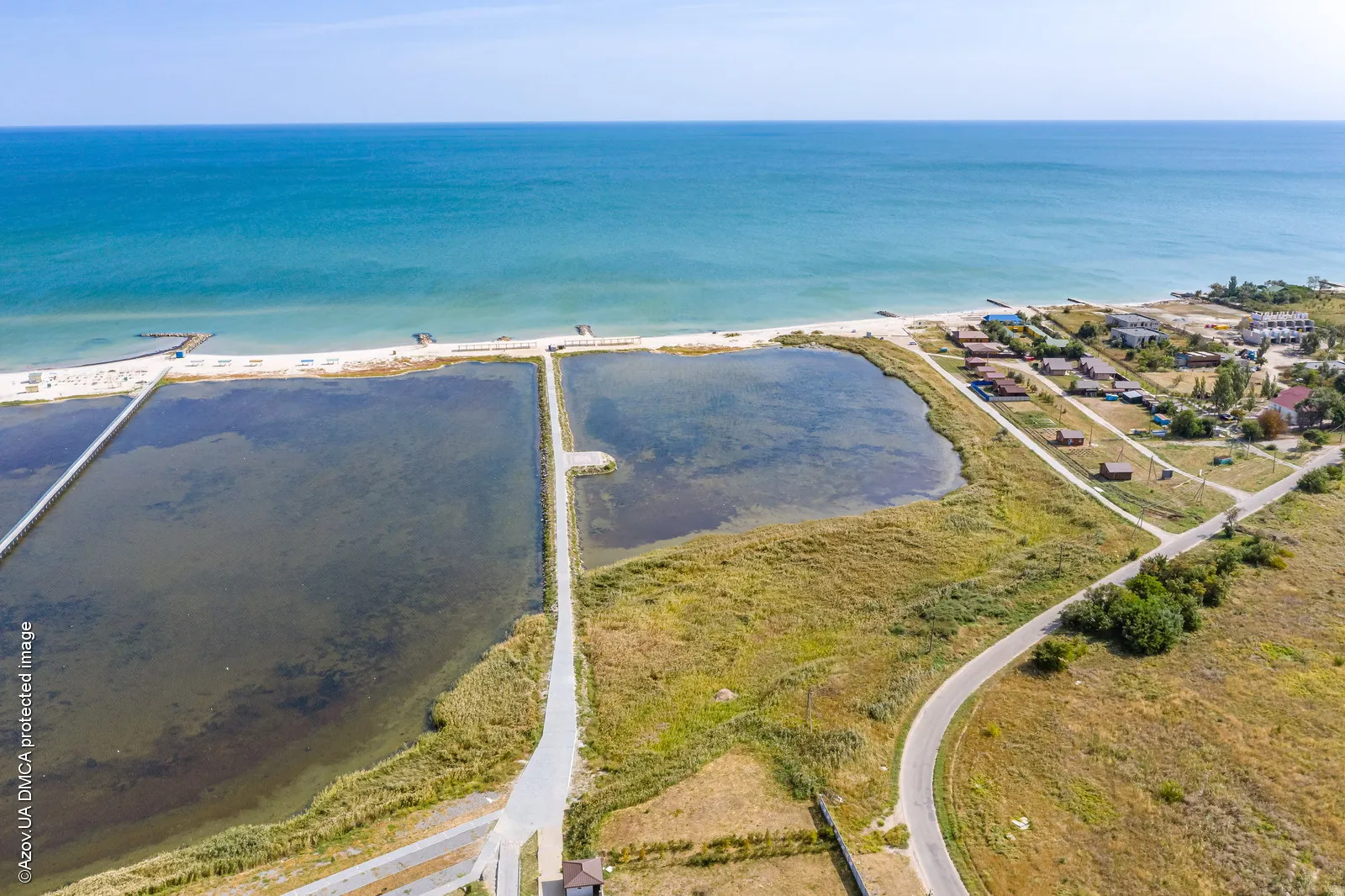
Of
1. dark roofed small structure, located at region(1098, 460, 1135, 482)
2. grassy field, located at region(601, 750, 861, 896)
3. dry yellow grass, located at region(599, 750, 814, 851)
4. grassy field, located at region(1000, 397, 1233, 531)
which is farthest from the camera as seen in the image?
dark roofed small structure, located at region(1098, 460, 1135, 482)

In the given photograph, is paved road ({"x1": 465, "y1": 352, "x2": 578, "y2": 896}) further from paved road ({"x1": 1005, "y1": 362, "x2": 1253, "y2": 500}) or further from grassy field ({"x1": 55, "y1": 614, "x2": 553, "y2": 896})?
paved road ({"x1": 1005, "y1": 362, "x2": 1253, "y2": 500})

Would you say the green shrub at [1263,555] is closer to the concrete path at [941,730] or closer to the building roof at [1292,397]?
the concrete path at [941,730]

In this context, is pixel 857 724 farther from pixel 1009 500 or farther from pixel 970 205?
pixel 970 205

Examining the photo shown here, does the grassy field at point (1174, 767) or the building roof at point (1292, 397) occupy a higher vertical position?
the building roof at point (1292, 397)

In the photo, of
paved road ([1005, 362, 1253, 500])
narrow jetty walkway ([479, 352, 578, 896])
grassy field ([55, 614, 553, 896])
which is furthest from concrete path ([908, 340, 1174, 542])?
grassy field ([55, 614, 553, 896])

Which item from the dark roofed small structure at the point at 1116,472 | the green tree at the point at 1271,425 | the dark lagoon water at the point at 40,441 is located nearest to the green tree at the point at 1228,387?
the green tree at the point at 1271,425

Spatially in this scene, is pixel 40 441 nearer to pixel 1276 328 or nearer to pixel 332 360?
pixel 332 360

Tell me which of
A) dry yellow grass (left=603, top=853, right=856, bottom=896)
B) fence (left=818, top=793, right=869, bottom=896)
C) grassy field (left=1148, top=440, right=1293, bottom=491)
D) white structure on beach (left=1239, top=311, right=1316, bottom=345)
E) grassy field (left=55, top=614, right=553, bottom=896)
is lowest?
grassy field (left=55, top=614, right=553, bottom=896)
